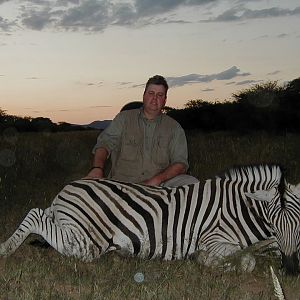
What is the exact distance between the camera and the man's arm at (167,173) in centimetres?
437

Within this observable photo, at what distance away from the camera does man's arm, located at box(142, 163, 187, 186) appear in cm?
437

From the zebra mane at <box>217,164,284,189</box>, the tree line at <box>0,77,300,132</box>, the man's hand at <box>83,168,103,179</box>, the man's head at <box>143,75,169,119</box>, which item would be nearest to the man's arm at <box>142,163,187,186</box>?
the man's hand at <box>83,168,103,179</box>

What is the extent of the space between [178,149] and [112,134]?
56 cm

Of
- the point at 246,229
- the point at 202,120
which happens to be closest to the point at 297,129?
the point at 202,120

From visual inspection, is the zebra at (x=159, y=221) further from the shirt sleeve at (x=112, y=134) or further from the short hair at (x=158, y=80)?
the short hair at (x=158, y=80)

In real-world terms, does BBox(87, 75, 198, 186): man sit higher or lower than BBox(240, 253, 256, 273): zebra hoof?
higher

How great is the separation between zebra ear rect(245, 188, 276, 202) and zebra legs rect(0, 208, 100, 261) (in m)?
1.02

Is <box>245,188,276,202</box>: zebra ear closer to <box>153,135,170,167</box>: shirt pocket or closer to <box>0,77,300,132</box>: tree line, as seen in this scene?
<box>153,135,170,167</box>: shirt pocket

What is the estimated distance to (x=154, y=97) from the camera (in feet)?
15.8

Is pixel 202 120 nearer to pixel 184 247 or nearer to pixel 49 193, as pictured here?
pixel 49 193

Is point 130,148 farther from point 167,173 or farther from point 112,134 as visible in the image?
point 167,173

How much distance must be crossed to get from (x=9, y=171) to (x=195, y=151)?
3515 millimetres

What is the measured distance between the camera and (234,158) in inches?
376

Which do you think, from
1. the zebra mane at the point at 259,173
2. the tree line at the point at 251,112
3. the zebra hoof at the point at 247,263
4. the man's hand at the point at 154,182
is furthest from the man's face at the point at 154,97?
the tree line at the point at 251,112
